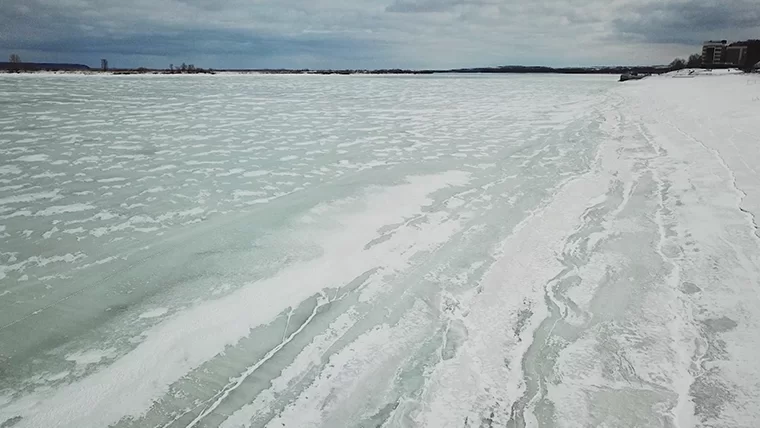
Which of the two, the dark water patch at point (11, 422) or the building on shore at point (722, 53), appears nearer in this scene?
the dark water patch at point (11, 422)

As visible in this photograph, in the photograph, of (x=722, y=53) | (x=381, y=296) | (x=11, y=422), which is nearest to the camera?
(x=11, y=422)

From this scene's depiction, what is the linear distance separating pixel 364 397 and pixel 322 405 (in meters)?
0.19

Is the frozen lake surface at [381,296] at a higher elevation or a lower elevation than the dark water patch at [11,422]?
higher

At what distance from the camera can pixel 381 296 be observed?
2920mm

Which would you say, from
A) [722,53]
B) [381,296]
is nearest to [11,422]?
[381,296]

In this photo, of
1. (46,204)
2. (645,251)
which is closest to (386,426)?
(645,251)

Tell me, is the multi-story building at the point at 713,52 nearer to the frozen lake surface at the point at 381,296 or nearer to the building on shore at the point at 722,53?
the building on shore at the point at 722,53

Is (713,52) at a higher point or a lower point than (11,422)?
higher

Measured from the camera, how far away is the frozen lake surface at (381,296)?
196 centimetres

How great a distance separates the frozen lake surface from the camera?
77.3 inches

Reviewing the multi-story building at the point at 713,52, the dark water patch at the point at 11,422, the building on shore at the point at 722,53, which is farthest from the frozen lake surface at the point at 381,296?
the multi-story building at the point at 713,52

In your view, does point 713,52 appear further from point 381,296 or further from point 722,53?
point 381,296

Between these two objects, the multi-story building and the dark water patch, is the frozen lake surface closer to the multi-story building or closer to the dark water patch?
the dark water patch

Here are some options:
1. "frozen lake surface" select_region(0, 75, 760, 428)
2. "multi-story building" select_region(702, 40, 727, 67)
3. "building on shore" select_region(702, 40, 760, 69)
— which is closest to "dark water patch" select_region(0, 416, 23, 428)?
"frozen lake surface" select_region(0, 75, 760, 428)
